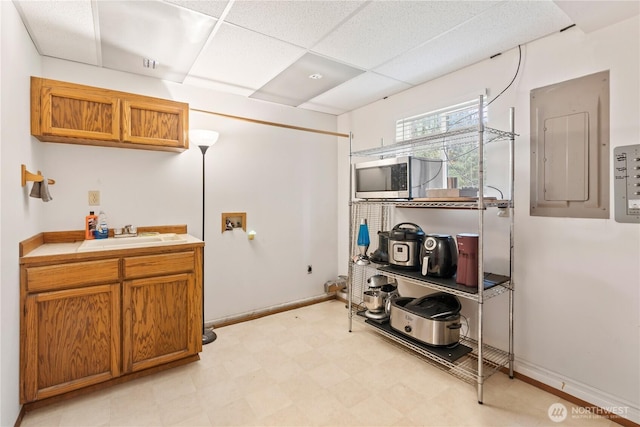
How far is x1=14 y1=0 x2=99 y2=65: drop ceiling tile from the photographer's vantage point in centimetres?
170

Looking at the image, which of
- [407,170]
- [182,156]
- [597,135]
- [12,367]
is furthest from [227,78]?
[597,135]

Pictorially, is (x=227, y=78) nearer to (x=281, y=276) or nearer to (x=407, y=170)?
(x=407, y=170)

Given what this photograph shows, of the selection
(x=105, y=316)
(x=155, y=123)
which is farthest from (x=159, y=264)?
(x=155, y=123)

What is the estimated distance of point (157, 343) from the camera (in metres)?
2.20

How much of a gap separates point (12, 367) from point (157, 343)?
74cm

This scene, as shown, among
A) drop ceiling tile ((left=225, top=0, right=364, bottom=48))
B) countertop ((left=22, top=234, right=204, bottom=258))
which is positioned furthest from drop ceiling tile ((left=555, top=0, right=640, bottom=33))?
countertop ((left=22, top=234, right=204, bottom=258))

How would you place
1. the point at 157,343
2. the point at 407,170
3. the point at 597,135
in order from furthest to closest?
the point at 407,170 → the point at 157,343 → the point at 597,135

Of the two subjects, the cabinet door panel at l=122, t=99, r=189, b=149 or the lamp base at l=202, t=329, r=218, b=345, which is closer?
the cabinet door panel at l=122, t=99, r=189, b=149

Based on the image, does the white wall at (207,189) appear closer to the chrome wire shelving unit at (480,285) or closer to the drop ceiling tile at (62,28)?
the drop ceiling tile at (62,28)

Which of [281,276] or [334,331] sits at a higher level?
[281,276]

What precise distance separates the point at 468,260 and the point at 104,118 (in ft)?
9.02

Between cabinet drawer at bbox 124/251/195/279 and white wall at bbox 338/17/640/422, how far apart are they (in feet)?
7.51

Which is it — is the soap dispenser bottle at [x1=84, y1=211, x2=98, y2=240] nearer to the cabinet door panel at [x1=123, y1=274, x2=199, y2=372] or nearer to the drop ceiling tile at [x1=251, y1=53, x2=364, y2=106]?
the cabinet door panel at [x1=123, y1=274, x2=199, y2=372]

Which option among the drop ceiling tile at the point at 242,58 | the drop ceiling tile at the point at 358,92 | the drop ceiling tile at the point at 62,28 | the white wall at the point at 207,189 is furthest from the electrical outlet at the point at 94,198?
the drop ceiling tile at the point at 358,92
